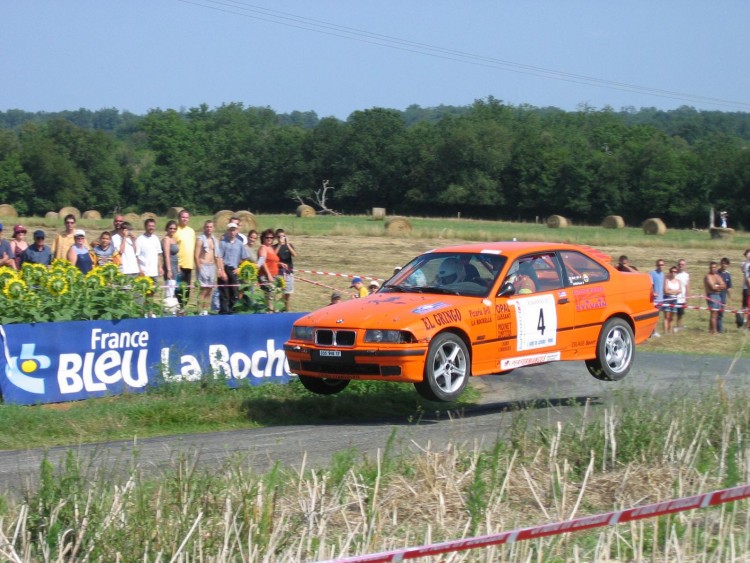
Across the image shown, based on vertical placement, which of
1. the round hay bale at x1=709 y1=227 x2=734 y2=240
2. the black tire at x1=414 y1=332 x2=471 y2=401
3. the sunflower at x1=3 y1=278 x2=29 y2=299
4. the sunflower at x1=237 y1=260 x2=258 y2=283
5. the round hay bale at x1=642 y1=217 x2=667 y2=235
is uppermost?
the round hay bale at x1=642 y1=217 x2=667 y2=235

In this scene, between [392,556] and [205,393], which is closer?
[392,556]

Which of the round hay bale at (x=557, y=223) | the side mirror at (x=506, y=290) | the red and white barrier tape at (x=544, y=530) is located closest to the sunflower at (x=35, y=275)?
the side mirror at (x=506, y=290)

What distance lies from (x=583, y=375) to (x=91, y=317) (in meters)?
6.94

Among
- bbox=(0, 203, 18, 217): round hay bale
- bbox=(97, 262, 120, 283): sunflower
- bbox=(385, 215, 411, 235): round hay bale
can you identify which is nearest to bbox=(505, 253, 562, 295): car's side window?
bbox=(97, 262, 120, 283): sunflower

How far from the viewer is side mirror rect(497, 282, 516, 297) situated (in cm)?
1159

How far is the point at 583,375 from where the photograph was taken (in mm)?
15164

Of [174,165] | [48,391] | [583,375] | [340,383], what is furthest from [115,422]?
[174,165]

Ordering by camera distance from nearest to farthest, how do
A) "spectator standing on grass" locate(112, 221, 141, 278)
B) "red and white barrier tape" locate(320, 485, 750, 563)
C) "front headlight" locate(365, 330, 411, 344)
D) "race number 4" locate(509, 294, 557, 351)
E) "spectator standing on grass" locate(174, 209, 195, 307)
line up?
"red and white barrier tape" locate(320, 485, 750, 563) → "front headlight" locate(365, 330, 411, 344) → "race number 4" locate(509, 294, 557, 351) → "spectator standing on grass" locate(112, 221, 141, 278) → "spectator standing on grass" locate(174, 209, 195, 307)

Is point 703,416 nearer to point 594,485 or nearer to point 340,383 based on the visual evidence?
point 594,485

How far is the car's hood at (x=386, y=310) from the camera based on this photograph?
35.4ft

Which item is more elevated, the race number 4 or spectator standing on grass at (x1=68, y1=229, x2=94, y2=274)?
spectator standing on grass at (x1=68, y1=229, x2=94, y2=274)

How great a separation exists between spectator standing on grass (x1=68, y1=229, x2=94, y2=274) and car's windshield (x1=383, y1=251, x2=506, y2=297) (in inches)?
220

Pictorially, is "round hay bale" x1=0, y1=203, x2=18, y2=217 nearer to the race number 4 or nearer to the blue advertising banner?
the blue advertising banner

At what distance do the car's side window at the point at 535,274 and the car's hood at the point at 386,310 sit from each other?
693 mm
